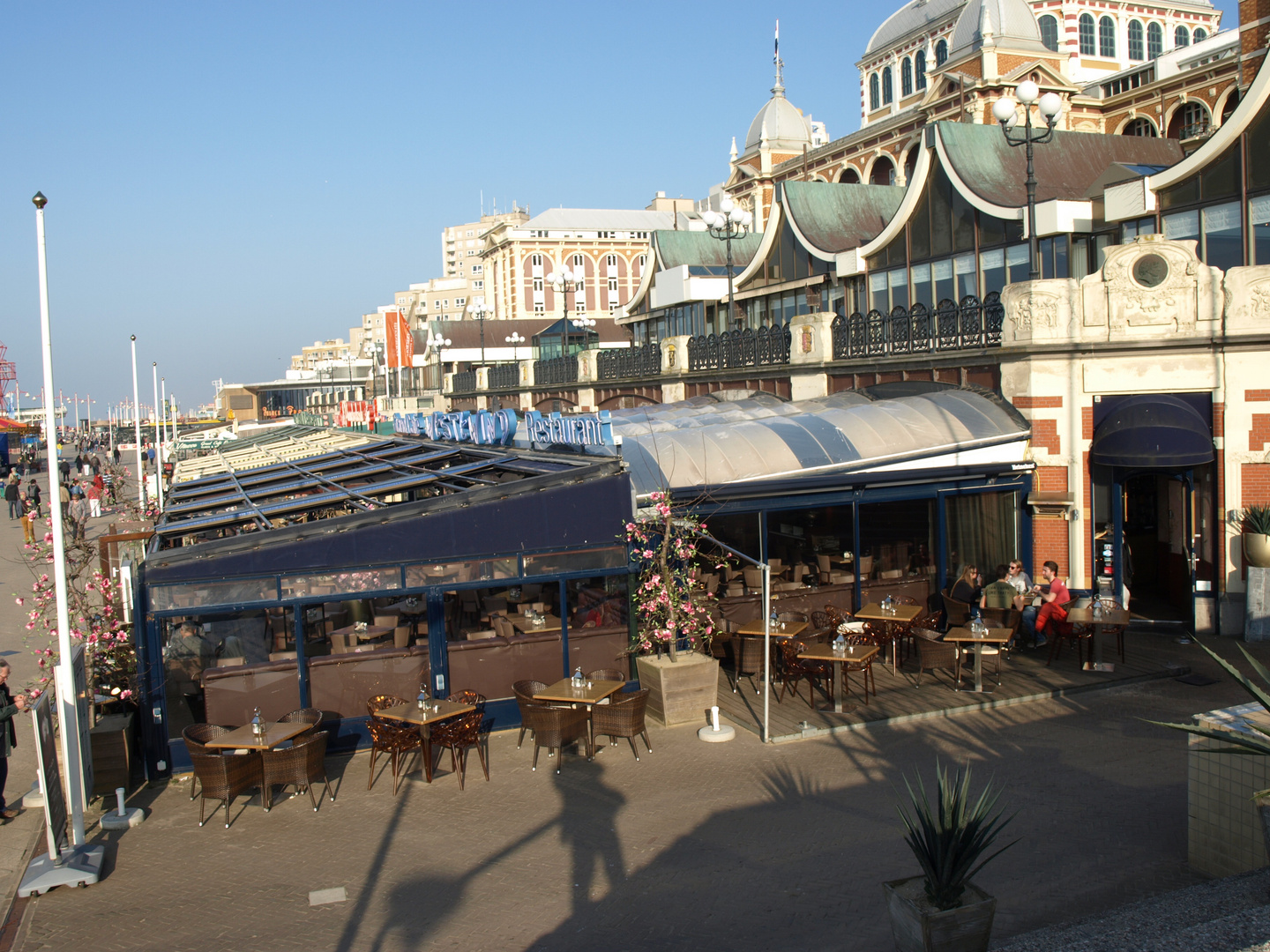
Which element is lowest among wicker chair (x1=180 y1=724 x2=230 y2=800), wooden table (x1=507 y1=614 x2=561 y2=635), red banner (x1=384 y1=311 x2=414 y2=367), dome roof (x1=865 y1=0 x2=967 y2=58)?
wicker chair (x1=180 y1=724 x2=230 y2=800)

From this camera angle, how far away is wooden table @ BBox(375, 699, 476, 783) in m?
11.6

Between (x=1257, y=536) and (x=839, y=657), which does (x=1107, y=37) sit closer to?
(x=1257, y=536)

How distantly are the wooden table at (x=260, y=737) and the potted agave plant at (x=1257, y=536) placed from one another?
46.7ft

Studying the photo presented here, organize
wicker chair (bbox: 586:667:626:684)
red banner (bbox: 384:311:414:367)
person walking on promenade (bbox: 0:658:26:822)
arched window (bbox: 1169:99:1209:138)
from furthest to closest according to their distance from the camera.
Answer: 1. red banner (bbox: 384:311:414:367)
2. arched window (bbox: 1169:99:1209:138)
3. wicker chair (bbox: 586:667:626:684)
4. person walking on promenade (bbox: 0:658:26:822)

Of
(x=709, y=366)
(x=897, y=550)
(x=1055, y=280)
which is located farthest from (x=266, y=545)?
(x=709, y=366)

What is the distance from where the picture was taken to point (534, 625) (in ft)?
45.5

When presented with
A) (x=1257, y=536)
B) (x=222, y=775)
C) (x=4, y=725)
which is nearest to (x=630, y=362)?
(x=1257, y=536)

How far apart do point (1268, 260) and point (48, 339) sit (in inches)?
726

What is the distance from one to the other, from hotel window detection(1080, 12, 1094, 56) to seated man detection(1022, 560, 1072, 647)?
6703cm

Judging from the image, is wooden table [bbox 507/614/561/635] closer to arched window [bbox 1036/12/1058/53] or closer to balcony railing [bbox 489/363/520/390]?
balcony railing [bbox 489/363/520/390]

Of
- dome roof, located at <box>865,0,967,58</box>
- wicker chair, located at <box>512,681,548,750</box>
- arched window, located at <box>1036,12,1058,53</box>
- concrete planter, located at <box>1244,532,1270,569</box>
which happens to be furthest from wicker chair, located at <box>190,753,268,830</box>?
dome roof, located at <box>865,0,967,58</box>

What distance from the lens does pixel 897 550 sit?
1791 centimetres

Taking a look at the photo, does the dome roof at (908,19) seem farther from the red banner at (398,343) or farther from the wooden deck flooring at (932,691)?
the wooden deck flooring at (932,691)

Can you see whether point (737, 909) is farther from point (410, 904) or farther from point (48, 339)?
point (48, 339)
